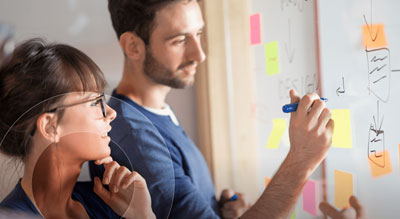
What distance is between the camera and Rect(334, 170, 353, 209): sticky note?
78 centimetres

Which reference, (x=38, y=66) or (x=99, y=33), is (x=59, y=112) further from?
(x=99, y=33)

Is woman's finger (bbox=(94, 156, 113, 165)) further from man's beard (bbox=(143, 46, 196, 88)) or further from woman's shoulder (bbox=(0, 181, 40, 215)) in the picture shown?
man's beard (bbox=(143, 46, 196, 88))

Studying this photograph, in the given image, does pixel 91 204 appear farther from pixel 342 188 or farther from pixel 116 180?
pixel 342 188

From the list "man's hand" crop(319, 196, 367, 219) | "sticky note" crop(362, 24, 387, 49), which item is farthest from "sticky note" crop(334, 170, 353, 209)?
"sticky note" crop(362, 24, 387, 49)

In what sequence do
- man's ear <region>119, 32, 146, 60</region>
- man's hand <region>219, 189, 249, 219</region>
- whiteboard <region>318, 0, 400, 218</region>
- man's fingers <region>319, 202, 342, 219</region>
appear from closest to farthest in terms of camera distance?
whiteboard <region>318, 0, 400, 218</region> → man's fingers <region>319, 202, 342, 219</region> → man's ear <region>119, 32, 146, 60</region> → man's hand <region>219, 189, 249, 219</region>

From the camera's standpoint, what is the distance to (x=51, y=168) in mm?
745

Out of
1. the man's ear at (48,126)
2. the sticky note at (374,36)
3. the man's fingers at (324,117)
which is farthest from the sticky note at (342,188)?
the man's ear at (48,126)

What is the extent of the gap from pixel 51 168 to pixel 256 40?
589 millimetres

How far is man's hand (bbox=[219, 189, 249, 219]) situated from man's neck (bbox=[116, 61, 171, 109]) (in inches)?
13.5

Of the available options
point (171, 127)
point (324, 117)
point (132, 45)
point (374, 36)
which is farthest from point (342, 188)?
point (132, 45)

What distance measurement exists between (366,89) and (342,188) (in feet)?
0.69

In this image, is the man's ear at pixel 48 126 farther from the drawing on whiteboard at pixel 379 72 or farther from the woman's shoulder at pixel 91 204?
the drawing on whiteboard at pixel 379 72

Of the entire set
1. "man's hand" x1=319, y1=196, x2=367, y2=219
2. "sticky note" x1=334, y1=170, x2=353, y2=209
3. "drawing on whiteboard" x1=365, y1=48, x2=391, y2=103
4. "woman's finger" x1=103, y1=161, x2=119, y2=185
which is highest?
"drawing on whiteboard" x1=365, y1=48, x2=391, y2=103

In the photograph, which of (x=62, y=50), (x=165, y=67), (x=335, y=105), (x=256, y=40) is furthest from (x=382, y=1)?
(x=62, y=50)
